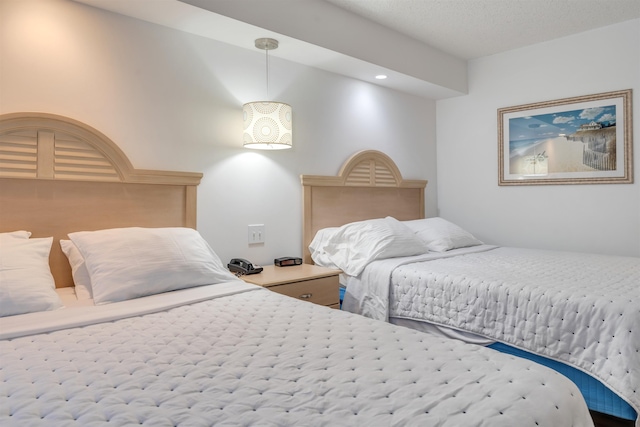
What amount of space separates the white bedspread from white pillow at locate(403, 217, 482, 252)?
297 millimetres

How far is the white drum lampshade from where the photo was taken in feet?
8.39

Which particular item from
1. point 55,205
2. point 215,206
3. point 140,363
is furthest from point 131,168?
point 140,363

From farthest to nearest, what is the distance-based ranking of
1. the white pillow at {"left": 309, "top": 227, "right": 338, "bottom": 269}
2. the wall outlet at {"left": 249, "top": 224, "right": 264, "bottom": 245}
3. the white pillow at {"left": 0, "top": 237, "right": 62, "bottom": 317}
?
the white pillow at {"left": 309, "top": 227, "right": 338, "bottom": 269} → the wall outlet at {"left": 249, "top": 224, "right": 264, "bottom": 245} → the white pillow at {"left": 0, "top": 237, "right": 62, "bottom": 317}

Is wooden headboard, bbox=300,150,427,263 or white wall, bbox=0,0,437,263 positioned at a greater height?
white wall, bbox=0,0,437,263

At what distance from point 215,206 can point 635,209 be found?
300 centimetres

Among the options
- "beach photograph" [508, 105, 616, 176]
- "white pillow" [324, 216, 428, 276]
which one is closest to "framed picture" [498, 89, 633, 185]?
"beach photograph" [508, 105, 616, 176]

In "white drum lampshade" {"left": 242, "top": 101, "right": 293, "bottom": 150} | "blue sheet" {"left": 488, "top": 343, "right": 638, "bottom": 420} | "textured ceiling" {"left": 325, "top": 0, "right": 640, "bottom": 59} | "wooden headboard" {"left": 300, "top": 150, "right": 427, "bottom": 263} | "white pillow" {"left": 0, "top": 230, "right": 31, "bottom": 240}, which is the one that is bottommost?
"blue sheet" {"left": 488, "top": 343, "right": 638, "bottom": 420}

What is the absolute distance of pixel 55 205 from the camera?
1990 millimetres

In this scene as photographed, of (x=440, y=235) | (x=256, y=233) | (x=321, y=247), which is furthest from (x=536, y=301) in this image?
(x=256, y=233)

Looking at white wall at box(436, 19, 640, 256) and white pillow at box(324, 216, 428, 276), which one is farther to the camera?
white wall at box(436, 19, 640, 256)

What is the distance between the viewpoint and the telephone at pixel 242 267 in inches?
98.1

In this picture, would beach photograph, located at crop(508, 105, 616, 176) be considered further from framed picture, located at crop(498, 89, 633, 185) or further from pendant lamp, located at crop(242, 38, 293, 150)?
pendant lamp, located at crop(242, 38, 293, 150)

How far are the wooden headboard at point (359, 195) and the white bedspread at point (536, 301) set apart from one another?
26.1 inches

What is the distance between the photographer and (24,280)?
1.55 m
